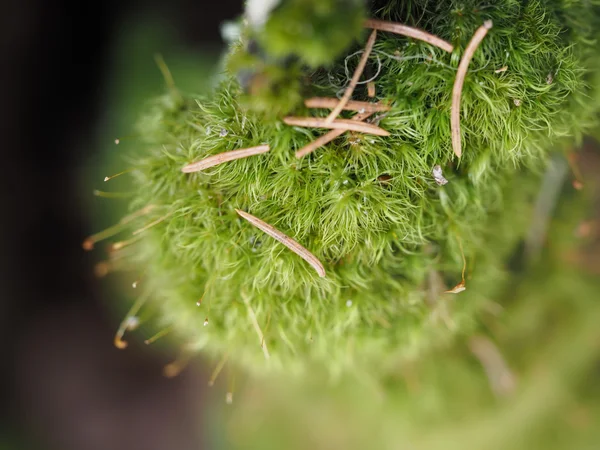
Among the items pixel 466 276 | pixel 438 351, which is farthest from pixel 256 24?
pixel 438 351

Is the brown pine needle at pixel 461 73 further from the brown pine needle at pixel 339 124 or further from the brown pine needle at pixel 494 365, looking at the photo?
the brown pine needle at pixel 494 365

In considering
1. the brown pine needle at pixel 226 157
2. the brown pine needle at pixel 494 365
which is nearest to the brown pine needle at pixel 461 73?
the brown pine needle at pixel 226 157

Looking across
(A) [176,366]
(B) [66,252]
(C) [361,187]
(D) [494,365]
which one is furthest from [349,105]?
(B) [66,252]

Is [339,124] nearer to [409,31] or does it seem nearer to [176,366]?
[409,31]

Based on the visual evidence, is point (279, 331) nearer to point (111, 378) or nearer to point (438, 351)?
point (438, 351)

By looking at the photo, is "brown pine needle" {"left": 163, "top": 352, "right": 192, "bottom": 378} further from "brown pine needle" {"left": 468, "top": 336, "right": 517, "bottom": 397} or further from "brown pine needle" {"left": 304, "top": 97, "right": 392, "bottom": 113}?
"brown pine needle" {"left": 468, "top": 336, "right": 517, "bottom": 397}

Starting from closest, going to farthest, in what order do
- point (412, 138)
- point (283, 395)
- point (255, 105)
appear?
point (255, 105) → point (412, 138) → point (283, 395)
